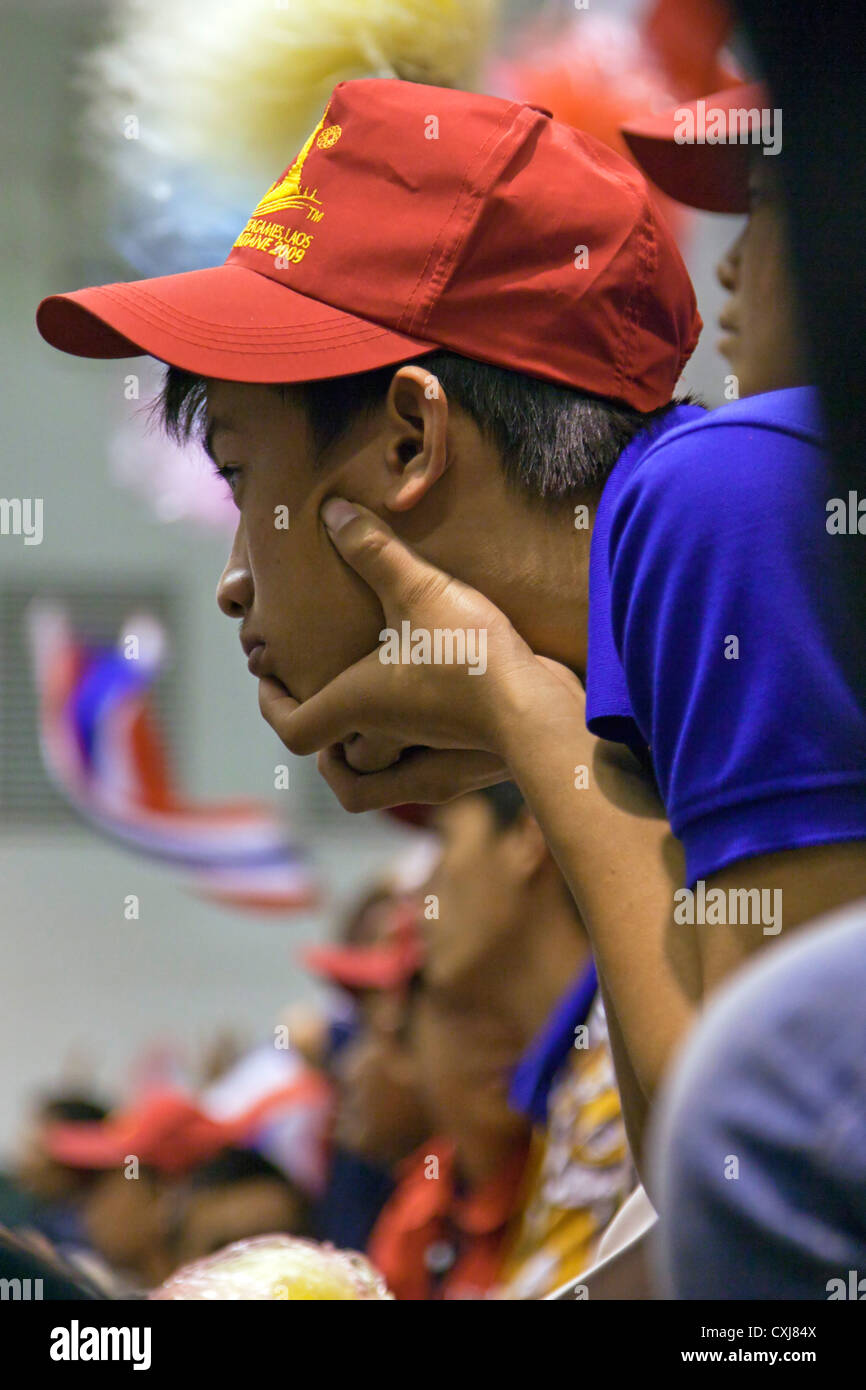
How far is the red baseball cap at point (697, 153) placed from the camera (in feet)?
4.23

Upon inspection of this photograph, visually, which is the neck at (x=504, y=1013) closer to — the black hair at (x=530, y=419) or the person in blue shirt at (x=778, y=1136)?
the black hair at (x=530, y=419)

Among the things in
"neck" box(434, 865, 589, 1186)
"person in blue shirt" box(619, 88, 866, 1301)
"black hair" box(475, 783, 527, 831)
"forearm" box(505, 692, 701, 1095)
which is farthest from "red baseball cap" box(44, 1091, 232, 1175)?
"person in blue shirt" box(619, 88, 866, 1301)

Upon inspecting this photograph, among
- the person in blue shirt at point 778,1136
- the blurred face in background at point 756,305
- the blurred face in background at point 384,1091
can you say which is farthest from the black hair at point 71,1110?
the person in blue shirt at point 778,1136

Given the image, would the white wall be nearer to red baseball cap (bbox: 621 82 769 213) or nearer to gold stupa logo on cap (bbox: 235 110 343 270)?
red baseball cap (bbox: 621 82 769 213)

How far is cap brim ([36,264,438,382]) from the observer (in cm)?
101

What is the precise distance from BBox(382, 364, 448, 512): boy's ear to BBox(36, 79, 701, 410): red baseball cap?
0.07 ft

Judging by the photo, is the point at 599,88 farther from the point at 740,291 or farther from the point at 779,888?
the point at 779,888

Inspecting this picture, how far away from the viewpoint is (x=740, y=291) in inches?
47.9

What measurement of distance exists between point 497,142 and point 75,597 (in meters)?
4.48

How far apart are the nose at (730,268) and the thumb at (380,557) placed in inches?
17.8

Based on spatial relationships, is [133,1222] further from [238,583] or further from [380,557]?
[380,557]

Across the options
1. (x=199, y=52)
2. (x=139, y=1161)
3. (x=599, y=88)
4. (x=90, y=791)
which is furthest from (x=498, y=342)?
(x=90, y=791)

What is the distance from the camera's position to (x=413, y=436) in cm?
101

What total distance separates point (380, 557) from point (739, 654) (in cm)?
28
